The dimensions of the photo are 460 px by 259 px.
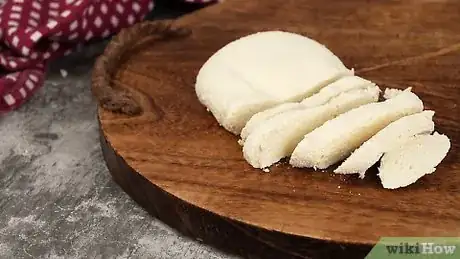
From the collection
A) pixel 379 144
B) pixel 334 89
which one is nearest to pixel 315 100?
pixel 334 89

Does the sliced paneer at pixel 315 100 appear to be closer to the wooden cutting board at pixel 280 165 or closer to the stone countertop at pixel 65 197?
the wooden cutting board at pixel 280 165

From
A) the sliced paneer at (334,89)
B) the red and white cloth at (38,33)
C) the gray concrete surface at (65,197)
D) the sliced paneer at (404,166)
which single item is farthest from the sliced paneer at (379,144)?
the red and white cloth at (38,33)

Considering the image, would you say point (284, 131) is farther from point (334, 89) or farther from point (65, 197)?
point (65, 197)

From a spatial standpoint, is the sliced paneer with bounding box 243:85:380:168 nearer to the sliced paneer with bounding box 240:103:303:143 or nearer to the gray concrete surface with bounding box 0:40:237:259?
the sliced paneer with bounding box 240:103:303:143

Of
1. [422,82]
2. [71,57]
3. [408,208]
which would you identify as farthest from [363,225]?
[71,57]

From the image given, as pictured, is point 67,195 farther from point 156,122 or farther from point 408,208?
point 408,208

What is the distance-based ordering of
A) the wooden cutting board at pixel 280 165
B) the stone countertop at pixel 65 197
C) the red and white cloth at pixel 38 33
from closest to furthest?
the wooden cutting board at pixel 280 165 → the stone countertop at pixel 65 197 → the red and white cloth at pixel 38 33
